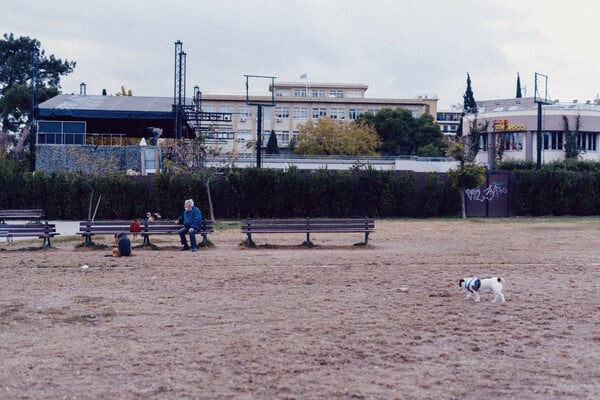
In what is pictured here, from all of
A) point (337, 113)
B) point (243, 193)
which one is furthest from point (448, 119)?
point (243, 193)

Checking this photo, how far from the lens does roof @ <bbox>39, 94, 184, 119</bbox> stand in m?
43.3

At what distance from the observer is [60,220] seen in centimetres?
3425

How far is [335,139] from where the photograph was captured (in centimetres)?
7369

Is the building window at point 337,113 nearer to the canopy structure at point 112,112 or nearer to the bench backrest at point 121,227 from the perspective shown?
the canopy structure at point 112,112

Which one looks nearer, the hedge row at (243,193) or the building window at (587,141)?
the hedge row at (243,193)

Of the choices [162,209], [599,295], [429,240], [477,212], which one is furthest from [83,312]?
[477,212]

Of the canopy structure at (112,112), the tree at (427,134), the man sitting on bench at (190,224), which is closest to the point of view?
the man sitting on bench at (190,224)

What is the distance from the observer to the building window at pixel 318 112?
311 ft

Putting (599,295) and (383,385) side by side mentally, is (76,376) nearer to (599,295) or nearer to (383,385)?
(383,385)

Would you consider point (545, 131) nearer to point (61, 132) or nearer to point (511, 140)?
point (511, 140)

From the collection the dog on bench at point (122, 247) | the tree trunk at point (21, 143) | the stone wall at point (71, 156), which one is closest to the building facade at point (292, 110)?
the tree trunk at point (21, 143)

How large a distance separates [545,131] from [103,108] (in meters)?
42.7

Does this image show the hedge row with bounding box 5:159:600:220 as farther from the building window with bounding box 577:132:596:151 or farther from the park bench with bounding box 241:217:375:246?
the building window with bounding box 577:132:596:151

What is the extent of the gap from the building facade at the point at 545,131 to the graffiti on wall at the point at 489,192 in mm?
29407
